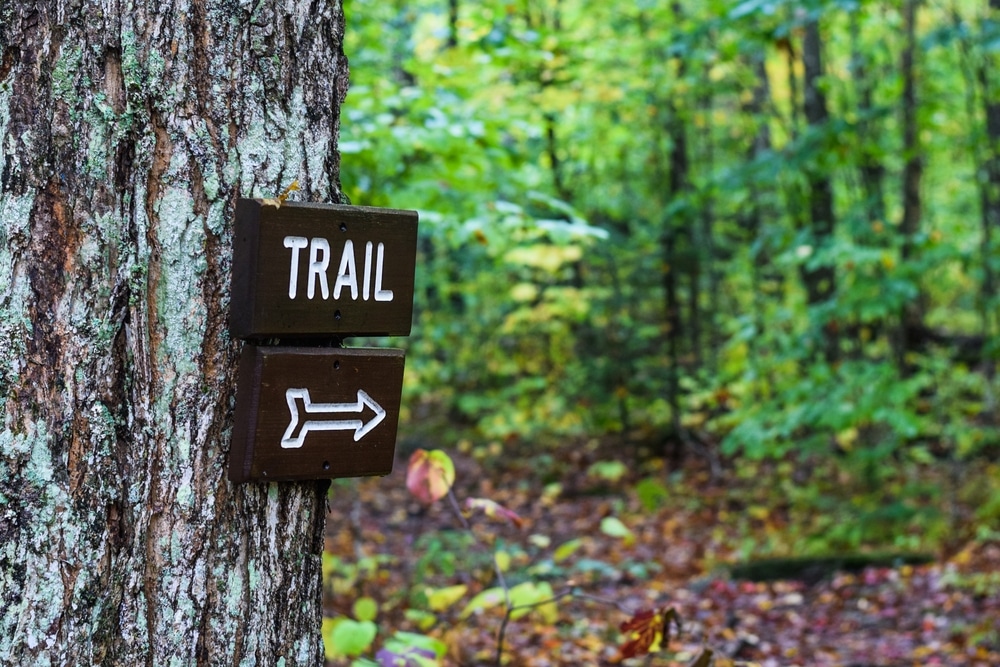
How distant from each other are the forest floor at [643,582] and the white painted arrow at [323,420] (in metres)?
1.24

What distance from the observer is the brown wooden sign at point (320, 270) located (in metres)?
1.29

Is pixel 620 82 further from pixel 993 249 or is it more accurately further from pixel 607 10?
pixel 993 249

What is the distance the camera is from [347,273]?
139 cm

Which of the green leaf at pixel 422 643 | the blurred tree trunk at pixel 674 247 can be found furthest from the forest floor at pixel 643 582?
the blurred tree trunk at pixel 674 247

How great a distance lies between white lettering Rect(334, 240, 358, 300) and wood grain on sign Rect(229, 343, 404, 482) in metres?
0.09

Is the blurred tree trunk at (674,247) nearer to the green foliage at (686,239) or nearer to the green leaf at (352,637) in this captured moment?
the green foliage at (686,239)

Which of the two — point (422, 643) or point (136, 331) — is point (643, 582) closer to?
point (422, 643)

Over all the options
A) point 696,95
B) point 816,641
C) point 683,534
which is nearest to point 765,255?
point 696,95

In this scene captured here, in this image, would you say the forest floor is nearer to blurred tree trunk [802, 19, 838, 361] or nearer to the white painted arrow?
the white painted arrow

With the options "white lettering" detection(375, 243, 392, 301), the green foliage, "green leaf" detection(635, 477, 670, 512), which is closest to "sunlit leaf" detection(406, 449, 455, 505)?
"white lettering" detection(375, 243, 392, 301)

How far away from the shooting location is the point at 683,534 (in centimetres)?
787

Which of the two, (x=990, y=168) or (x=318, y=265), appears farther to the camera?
(x=990, y=168)

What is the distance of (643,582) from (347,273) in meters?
5.48

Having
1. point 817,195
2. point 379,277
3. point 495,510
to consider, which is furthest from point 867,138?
point 379,277
